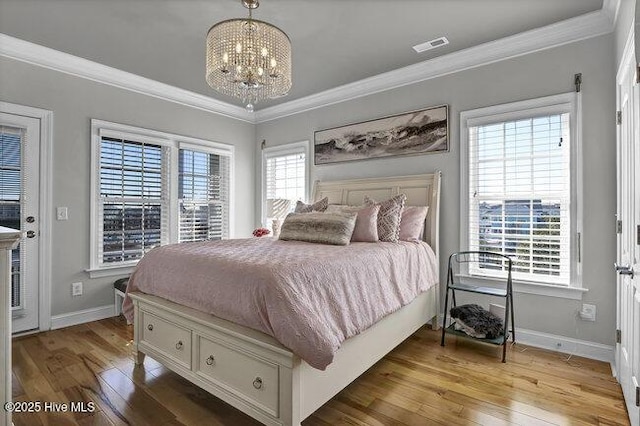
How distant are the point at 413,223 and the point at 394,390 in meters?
1.55

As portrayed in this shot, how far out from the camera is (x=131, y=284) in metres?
2.50

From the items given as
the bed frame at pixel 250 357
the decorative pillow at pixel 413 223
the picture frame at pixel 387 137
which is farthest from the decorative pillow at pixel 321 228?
the picture frame at pixel 387 137

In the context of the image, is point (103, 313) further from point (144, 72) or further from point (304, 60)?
point (304, 60)

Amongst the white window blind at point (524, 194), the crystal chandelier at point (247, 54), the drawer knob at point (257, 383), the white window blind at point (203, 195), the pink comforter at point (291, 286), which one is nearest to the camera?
the pink comforter at point (291, 286)

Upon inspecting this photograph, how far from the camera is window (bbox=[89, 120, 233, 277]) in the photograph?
357 centimetres

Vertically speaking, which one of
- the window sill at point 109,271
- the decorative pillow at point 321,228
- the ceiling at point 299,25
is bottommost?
the window sill at point 109,271

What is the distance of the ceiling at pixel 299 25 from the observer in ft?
8.13

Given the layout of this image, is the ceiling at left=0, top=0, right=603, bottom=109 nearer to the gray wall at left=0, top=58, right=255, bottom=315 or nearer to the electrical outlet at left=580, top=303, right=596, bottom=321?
the gray wall at left=0, top=58, right=255, bottom=315

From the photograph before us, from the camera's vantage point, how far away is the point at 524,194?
2.91 metres

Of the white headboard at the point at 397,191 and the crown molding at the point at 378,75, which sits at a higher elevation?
the crown molding at the point at 378,75

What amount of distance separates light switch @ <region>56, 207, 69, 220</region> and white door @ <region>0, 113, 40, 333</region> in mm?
153

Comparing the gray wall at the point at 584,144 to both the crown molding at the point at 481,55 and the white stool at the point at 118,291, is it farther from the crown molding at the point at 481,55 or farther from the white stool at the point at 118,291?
the white stool at the point at 118,291

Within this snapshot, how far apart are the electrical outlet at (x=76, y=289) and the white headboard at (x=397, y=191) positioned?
8.87 ft

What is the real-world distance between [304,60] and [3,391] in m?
3.25
